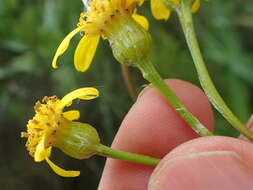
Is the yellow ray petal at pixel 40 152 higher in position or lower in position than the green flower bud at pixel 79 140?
higher

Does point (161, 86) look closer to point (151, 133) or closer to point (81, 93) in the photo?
point (81, 93)

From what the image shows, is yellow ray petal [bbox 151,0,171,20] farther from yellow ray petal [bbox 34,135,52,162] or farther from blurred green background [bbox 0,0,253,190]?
blurred green background [bbox 0,0,253,190]

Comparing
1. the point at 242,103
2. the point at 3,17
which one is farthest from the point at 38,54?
the point at 242,103

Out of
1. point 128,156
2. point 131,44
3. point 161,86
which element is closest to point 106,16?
point 131,44

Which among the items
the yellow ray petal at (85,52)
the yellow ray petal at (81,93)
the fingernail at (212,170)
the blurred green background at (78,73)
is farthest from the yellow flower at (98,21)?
the blurred green background at (78,73)

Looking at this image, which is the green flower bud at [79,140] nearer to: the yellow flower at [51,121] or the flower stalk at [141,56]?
the yellow flower at [51,121]

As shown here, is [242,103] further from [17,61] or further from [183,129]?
[17,61]
